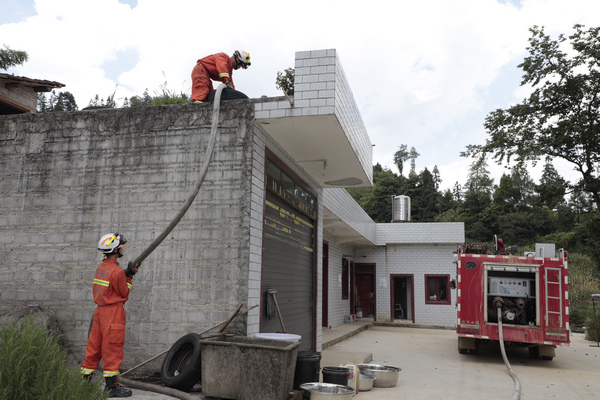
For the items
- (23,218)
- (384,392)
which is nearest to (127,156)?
(23,218)

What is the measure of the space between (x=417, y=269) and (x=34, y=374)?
19.3 meters

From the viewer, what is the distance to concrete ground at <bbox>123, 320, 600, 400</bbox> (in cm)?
696

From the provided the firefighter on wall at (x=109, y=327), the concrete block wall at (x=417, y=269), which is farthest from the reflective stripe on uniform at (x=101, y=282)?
the concrete block wall at (x=417, y=269)

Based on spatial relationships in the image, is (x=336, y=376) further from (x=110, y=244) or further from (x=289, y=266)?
(x=110, y=244)

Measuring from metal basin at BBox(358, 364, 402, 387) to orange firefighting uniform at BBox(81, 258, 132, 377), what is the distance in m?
3.66

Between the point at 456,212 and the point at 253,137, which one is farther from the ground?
the point at 456,212

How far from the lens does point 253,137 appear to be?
6.46m

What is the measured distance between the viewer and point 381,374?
705 centimetres

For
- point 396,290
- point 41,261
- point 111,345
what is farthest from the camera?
point 396,290

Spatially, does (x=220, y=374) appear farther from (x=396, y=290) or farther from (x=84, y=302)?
(x=396, y=290)

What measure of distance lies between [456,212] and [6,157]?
5080 centimetres

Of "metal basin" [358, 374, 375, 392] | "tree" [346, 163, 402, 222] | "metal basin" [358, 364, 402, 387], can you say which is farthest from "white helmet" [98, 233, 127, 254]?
"tree" [346, 163, 402, 222]

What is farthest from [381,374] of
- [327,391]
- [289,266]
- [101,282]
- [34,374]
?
[34,374]

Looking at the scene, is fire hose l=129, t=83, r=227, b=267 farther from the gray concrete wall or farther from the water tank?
the water tank
